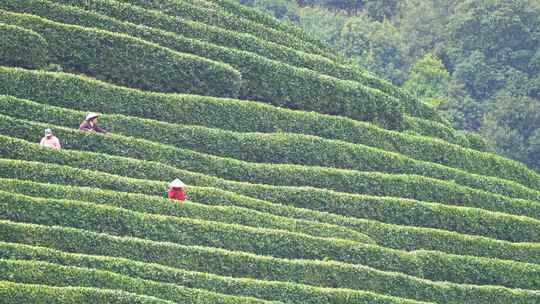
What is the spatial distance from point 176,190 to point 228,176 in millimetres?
4289

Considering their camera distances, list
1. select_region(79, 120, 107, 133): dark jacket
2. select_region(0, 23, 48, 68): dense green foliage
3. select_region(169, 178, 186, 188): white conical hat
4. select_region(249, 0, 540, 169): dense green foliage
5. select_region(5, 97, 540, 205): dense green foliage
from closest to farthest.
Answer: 1. select_region(169, 178, 186, 188): white conical hat
2. select_region(79, 120, 107, 133): dark jacket
3. select_region(5, 97, 540, 205): dense green foliage
4. select_region(0, 23, 48, 68): dense green foliage
5. select_region(249, 0, 540, 169): dense green foliage

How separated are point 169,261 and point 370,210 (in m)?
9.39

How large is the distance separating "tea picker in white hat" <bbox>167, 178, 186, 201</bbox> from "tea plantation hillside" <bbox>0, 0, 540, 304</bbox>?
0.52 metres

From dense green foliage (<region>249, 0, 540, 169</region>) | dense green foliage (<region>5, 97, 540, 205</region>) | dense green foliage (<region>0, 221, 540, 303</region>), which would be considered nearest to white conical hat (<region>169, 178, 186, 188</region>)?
dense green foliage (<region>0, 221, 540, 303</region>)

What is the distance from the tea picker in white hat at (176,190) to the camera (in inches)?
1394

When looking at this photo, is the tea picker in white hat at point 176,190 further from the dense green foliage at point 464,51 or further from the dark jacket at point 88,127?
the dense green foliage at point 464,51

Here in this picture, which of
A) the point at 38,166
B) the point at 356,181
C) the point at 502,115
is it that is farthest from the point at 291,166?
the point at 502,115

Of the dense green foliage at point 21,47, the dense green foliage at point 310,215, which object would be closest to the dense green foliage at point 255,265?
the dense green foliage at point 310,215

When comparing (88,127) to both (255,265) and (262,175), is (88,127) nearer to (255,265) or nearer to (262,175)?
(262,175)

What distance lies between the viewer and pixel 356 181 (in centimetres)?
4144

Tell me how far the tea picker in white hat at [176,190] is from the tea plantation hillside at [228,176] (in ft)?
1.70

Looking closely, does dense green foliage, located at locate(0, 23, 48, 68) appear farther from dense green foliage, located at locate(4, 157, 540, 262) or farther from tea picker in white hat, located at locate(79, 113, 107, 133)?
dense green foliage, located at locate(4, 157, 540, 262)

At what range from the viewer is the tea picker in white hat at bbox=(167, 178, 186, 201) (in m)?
35.4

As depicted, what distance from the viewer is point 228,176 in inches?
1561
